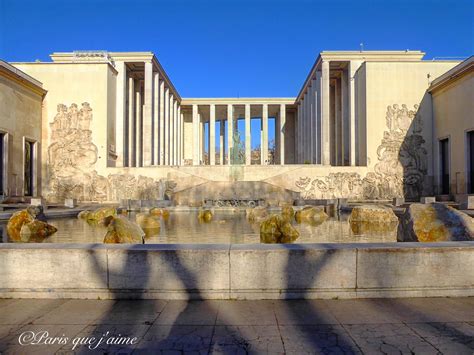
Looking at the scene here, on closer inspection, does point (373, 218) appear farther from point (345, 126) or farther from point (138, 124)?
point (138, 124)

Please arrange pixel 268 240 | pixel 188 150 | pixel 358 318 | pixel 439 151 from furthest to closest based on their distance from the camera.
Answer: pixel 188 150
pixel 439 151
pixel 268 240
pixel 358 318

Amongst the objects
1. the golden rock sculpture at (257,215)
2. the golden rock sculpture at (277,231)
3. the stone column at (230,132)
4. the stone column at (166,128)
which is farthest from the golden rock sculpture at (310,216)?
the stone column at (230,132)

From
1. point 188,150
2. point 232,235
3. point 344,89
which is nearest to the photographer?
point 232,235

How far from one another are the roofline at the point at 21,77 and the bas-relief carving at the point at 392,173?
68.8ft

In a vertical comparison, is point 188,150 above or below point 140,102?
below

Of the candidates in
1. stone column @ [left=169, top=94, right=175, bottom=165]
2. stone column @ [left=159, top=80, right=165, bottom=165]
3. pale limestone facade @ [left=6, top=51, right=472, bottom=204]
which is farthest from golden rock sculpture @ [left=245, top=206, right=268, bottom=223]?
stone column @ [left=169, top=94, right=175, bottom=165]

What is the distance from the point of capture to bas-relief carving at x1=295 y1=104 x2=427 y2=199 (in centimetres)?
3034

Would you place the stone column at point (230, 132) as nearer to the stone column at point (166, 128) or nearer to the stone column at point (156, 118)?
the stone column at point (166, 128)

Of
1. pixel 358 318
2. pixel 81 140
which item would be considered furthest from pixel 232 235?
pixel 81 140

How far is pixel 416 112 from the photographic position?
30766 mm

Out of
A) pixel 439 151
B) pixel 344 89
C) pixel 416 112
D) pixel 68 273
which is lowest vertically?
pixel 68 273

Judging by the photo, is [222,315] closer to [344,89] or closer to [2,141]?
[2,141]

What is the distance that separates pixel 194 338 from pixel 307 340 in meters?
0.89

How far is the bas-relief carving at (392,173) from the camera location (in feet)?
99.6
